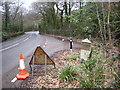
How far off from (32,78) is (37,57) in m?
0.82

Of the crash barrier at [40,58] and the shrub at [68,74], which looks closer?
the shrub at [68,74]

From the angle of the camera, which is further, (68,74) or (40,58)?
(40,58)

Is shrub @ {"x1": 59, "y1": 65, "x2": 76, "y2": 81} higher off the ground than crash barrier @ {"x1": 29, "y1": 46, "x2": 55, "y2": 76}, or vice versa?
crash barrier @ {"x1": 29, "y1": 46, "x2": 55, "y2": 76}

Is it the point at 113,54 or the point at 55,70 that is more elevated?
the point at 113,54

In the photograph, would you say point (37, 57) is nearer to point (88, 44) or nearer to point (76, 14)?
point (88, 44)

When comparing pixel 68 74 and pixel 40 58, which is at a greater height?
pixel 40 58

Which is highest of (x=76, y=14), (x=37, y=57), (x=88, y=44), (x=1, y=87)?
(x=76, y=14)

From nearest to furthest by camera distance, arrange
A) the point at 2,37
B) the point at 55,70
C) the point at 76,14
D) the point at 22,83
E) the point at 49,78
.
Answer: the point at 22,83 < the point at 49,78 < the point at 55,70 < the point at 76,14 < the point at 2,37

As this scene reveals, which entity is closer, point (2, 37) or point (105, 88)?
point (105, 88)

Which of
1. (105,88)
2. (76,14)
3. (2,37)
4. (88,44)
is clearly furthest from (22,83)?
(2,37)

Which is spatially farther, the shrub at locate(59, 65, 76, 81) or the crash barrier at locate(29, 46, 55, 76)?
the crash barrier at locate(29, 46, 55, 76)

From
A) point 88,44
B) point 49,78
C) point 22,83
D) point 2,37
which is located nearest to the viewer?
point 22,83

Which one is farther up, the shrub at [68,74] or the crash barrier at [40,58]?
the crash barrier at [40,58]

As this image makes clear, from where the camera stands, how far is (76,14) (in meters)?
12.0
